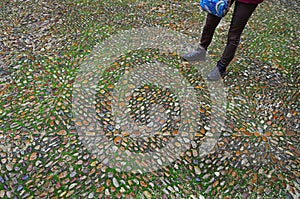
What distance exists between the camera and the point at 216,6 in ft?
13.5

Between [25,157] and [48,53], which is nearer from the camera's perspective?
[25,157]

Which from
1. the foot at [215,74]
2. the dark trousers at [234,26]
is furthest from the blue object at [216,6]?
the foot at [215,74]

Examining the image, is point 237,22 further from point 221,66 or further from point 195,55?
point 195,55

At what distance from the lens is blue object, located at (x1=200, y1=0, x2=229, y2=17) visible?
405cm

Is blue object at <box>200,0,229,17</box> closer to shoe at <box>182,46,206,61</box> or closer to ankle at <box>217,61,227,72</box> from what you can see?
ankle at <box>217,61,227,72</box>

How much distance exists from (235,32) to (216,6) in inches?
18.5

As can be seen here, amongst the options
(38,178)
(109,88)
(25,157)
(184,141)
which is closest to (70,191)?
(38,178)

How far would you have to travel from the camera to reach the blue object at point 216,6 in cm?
405

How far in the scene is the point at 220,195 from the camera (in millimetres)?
3367

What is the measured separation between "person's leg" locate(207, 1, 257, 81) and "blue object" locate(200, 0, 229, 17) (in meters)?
0.15

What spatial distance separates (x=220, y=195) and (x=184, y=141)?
0.84 m

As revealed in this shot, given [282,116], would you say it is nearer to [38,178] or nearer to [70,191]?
[70,191]

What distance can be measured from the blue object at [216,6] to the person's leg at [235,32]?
15 cm

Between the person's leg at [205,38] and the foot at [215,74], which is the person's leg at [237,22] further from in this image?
the person's leg at [205,38]
